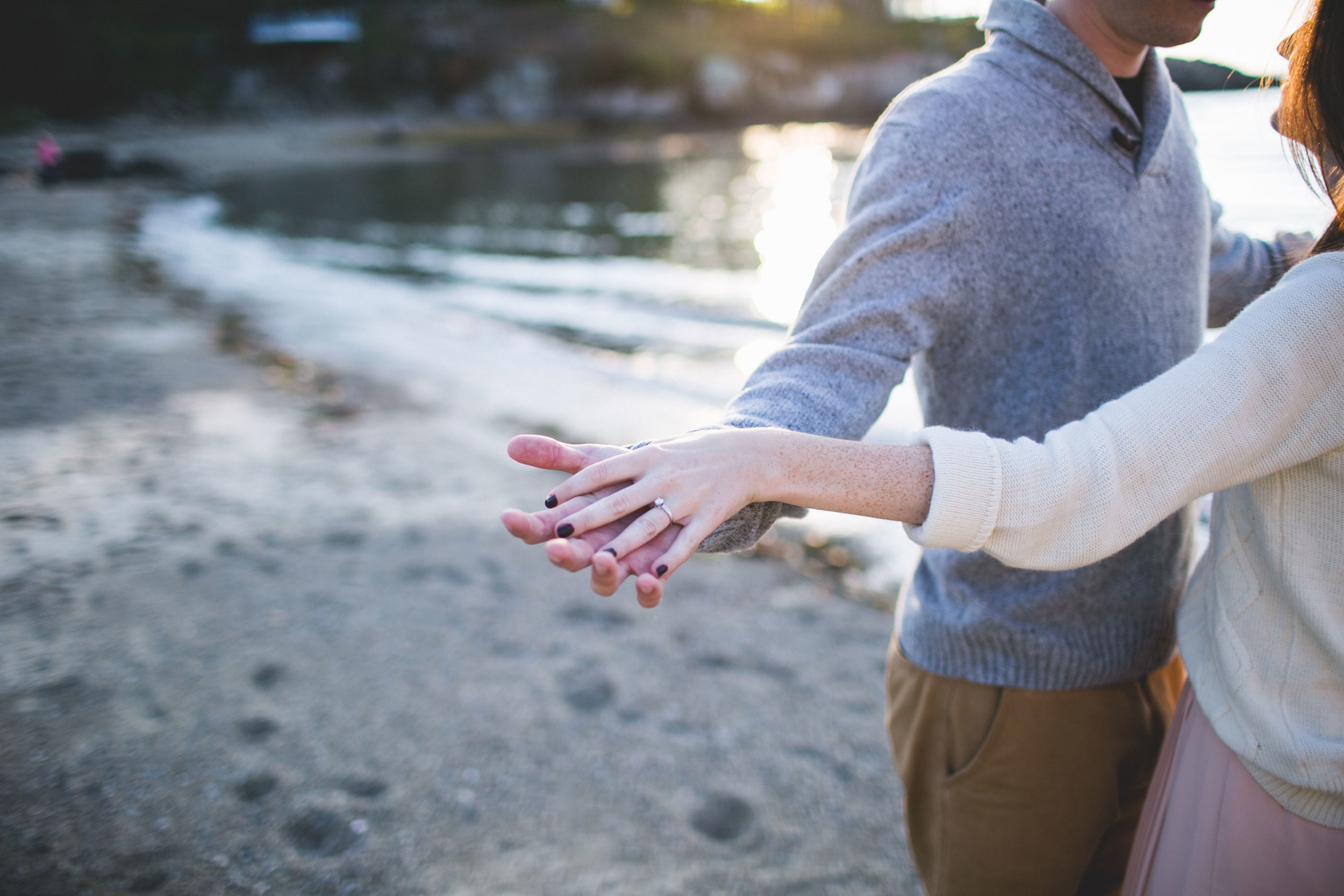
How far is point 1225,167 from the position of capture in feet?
46.6

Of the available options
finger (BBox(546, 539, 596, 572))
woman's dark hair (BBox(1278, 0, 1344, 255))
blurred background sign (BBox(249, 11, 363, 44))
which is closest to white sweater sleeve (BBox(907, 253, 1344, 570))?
woman's dark hair (BBox(1278, 0, 1344, 255))

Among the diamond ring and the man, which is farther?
the man

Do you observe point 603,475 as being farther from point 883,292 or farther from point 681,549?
point 883,292

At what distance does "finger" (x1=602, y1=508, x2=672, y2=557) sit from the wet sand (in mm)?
1696

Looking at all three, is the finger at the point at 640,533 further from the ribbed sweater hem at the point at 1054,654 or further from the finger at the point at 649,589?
the ribbed sweater hem at the point at 1054,654

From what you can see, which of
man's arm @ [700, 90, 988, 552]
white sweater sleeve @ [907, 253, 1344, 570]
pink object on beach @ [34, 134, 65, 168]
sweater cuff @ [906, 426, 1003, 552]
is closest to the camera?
white sweater sleeve @ [907, 253, 1344, 570]

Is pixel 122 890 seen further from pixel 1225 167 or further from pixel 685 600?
pixel 1225 167

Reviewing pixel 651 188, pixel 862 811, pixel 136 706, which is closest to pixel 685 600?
pixel 862 811

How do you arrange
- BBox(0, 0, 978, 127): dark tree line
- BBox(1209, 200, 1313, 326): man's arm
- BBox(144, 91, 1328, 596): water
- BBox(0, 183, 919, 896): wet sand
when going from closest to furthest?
BBox(1209, 200, 1313, 326): man's arm
BBox(0, 183, 919, 896): wet sand
BBox(144, 91, 1328, 596): water
BBox(0, 0, 978, 127): dark tree line

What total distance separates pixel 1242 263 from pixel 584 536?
1893 millimetres

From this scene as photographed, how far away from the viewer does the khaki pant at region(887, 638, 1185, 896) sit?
1605 mm

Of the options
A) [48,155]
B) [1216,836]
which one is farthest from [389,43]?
[1216,836]

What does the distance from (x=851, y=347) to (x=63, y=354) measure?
842 centimetres

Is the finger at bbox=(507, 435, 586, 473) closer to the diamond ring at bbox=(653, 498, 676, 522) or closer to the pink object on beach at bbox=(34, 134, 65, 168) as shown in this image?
the diamond ring at bbox=(653, 498, 676, 522)
